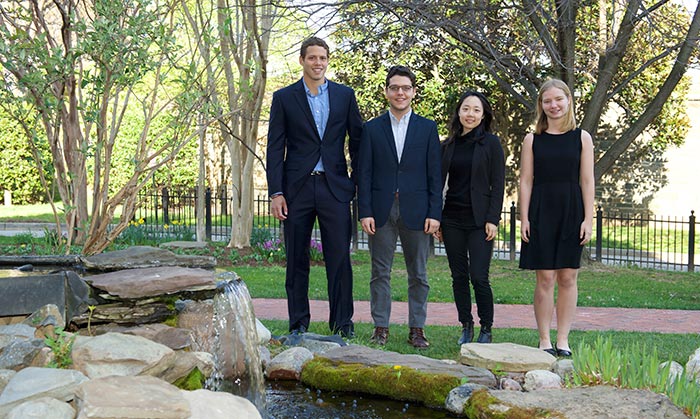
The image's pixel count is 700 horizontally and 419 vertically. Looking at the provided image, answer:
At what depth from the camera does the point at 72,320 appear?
4.28 meters

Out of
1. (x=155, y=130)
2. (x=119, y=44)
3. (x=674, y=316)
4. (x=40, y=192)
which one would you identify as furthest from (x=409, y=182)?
(x=40, y=192)

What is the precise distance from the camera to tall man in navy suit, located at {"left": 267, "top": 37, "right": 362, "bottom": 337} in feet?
18.8

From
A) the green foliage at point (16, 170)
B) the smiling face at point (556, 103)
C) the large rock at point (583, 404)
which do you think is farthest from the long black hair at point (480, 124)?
the green foliage at point (16, 170)

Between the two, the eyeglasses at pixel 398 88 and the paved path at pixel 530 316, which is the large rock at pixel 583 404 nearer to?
the eyeglasses at pixel 398 88

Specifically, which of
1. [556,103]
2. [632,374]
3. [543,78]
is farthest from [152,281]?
[543,78]

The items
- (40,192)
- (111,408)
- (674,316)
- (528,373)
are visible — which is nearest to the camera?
(111,408)

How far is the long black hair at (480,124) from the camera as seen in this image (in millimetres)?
5898

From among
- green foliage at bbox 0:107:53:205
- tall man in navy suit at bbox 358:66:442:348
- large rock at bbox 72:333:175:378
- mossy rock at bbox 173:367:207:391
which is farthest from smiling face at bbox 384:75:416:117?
green foliage at bbox 0:107:53:205

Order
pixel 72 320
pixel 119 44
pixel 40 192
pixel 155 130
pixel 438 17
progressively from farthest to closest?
pixel 40 192, pixel 155 130, pixel 438 17, pixel 119 44, pixel 72 320

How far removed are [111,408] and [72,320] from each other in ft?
3.98

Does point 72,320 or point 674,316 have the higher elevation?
point 72,320

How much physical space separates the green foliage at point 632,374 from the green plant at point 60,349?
2551 mm

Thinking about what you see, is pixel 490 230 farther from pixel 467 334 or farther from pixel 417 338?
pixel 417 338

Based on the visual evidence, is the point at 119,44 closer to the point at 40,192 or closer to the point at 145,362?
the point at 145,362
